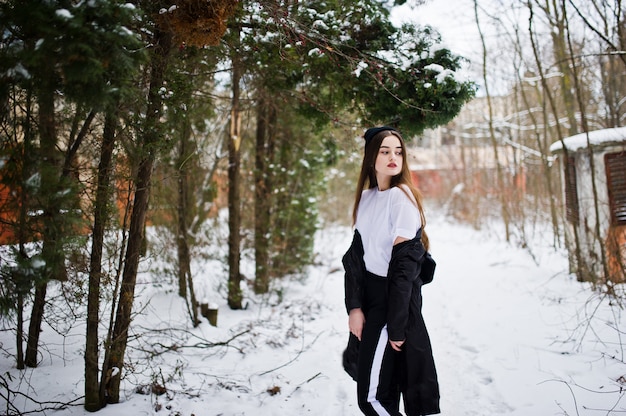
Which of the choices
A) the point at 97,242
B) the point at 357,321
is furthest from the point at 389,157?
the point at 97,242

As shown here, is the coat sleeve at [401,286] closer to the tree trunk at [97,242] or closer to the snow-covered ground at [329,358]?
the snow-covered ground at [329,358]

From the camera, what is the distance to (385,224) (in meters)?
2.42

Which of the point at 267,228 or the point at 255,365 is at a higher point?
the point at 267,228

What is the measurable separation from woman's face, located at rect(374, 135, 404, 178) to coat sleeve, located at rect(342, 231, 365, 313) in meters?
0.50

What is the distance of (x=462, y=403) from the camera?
131 inches

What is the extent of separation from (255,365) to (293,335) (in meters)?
1.04

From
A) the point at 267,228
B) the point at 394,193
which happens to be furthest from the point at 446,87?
the point at 267,228

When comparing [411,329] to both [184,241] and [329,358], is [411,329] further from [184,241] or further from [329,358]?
[184,241]

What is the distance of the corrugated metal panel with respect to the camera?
5.44 meters

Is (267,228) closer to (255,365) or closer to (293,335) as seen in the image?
(293,335)

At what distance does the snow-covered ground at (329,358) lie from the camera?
319 cm

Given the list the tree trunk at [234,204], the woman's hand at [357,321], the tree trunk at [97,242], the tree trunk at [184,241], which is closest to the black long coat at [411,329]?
the woman's hand at [357,321]

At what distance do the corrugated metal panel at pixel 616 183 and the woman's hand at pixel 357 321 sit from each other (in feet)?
15.9

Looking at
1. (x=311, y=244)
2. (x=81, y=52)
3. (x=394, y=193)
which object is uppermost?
(x=81, y=52)
